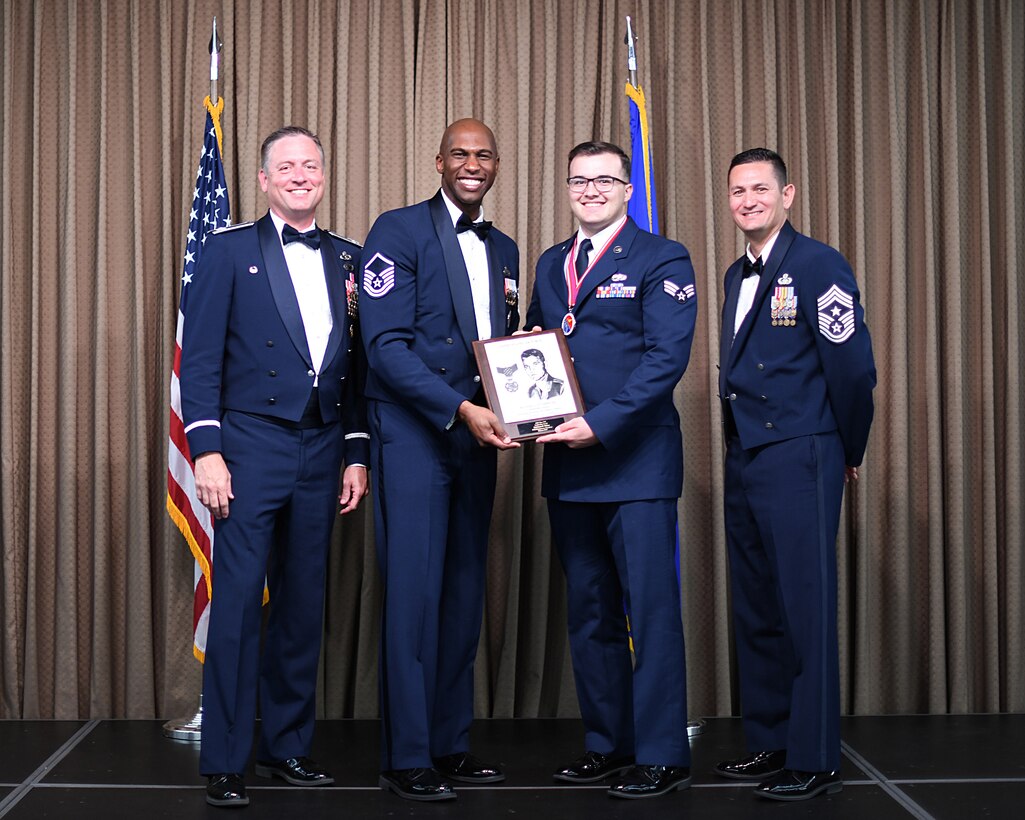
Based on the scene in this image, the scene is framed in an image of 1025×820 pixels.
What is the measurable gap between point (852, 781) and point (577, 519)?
3.51ft

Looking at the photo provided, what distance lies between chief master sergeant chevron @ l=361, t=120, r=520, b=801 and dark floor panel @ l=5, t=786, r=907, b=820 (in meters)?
0.11

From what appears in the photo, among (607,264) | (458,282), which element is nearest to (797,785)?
(607,264)

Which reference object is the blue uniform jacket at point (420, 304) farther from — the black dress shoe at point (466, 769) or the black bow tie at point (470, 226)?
the black dress shoe at point (466, 769)

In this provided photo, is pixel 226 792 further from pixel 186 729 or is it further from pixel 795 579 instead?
pixel 795 579

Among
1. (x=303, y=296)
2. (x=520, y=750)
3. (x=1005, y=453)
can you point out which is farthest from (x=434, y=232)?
(x=1005, y=453)

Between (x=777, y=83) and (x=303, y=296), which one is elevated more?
(x=777, y=83)

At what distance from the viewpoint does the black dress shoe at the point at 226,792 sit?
306cm

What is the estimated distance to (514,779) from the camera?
3.37m

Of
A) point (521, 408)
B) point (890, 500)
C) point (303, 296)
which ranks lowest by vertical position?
point (890, 500)

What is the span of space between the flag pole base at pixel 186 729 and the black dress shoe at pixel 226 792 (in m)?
0.75

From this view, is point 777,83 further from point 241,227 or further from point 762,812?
point 762,812

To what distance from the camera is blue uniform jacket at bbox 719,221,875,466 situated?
320cm

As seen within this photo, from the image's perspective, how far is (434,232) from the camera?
3.38m

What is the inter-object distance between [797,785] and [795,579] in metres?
0.55
